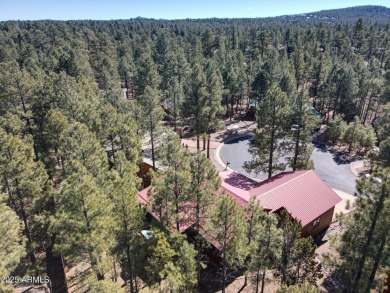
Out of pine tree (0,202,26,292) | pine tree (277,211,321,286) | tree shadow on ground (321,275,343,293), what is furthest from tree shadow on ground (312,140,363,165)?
pine tree (0,202,26,292)

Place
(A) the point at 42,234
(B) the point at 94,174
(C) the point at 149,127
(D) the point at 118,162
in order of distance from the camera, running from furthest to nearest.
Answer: (C) the point at 149,127, (A) the point at 42,234, (B) the point at 94,174, (D) the point at 118,162

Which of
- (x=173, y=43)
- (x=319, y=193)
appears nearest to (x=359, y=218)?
(x=319, y=193)

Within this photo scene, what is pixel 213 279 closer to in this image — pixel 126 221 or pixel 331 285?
pixel 331 285

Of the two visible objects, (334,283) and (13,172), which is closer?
(13,172)

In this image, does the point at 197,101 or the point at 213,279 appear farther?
the point at 197,101

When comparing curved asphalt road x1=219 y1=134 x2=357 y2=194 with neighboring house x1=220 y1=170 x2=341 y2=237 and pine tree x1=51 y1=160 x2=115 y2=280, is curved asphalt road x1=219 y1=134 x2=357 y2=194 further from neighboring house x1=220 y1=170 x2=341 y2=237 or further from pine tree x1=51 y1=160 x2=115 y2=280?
pine tree x1=51 y1=160 x2=115 y2=280

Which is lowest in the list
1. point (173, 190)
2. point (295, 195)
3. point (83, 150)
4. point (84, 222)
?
point (295, 195)

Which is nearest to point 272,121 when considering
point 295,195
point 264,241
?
point 295,195

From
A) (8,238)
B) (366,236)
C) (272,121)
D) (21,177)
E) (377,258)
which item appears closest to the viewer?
→ (377,258)

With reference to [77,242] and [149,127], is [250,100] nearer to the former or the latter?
[149,127]
